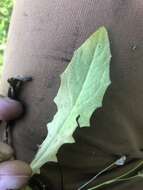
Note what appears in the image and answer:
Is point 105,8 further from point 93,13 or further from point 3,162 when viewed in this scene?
point 3,162

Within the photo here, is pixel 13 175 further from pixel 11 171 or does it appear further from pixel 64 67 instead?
pixel 64 67

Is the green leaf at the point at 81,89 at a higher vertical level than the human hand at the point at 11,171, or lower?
higher

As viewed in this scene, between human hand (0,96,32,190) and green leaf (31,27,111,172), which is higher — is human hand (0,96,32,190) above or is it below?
below

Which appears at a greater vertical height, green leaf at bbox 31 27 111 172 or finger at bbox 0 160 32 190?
green leaf at bbox 31 27 111 172

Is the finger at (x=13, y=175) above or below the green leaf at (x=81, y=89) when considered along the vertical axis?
below

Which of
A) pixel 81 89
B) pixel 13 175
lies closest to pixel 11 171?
pixel 13 175

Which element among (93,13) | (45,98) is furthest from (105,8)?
(45,98)
